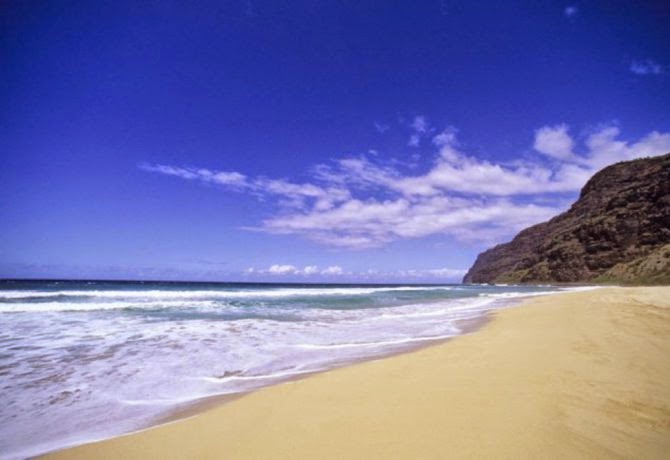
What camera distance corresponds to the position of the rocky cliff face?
5614 centimetres

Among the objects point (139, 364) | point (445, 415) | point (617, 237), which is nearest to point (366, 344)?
point (139, 364)

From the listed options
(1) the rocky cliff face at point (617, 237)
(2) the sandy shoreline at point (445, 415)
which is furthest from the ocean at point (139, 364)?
(1) the rocky cliff face at point (617, 237)

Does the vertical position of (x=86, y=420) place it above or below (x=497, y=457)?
below

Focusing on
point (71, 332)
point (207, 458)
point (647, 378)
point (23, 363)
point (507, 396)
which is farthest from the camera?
point (71, 332)

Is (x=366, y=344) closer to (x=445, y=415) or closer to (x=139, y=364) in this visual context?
(x=139, y=364)

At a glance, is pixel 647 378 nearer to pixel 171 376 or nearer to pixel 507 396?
pixel 507 396

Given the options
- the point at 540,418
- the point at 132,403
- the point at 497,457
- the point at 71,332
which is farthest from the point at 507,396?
the point at 71,332

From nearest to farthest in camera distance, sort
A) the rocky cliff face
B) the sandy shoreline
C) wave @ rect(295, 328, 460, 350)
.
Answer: the sandy shoreline, wave @ rect(295, 328, 460, 350), the rocky cliff face

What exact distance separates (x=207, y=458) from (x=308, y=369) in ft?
10.2

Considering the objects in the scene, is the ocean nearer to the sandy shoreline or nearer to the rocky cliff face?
the sandy shoreline

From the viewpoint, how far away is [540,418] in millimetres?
3023

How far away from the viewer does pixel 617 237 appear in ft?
231

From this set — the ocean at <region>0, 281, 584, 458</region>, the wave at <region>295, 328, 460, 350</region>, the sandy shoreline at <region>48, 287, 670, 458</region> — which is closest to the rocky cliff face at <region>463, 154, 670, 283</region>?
the wave at <region>295, 328, 460, 350</region>

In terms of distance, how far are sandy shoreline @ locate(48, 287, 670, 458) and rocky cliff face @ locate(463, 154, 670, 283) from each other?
168 feet
